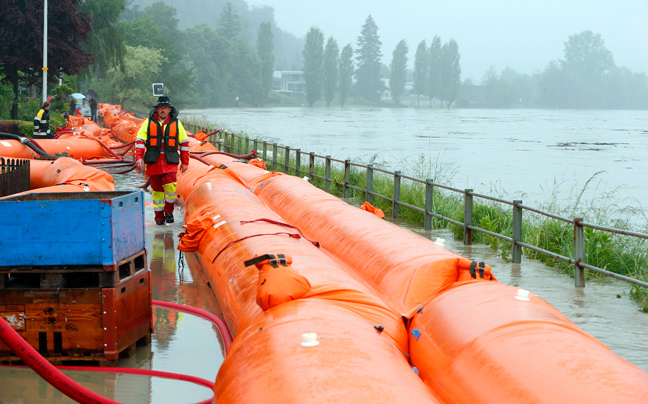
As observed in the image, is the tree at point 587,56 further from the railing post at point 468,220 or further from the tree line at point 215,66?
the railing post at point 468,220

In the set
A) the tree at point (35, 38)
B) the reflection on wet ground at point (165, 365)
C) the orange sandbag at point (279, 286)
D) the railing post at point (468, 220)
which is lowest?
the reflection on wet ground at point (165, 365)

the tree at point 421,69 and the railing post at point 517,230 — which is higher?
the tree at point 421,69

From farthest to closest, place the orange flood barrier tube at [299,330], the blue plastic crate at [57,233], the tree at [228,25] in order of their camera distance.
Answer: the tree at [228,25] < the blue plastic crate at [57,233] < the orange flood barrier tube at [299,330]

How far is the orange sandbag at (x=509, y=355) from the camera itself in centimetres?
272

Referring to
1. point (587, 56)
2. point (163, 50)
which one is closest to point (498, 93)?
point (587, 56)

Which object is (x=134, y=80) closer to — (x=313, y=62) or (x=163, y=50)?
(x=163, y=50)

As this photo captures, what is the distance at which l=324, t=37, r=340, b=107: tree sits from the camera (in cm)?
13975

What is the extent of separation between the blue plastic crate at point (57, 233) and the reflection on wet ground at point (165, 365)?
29.0 inches

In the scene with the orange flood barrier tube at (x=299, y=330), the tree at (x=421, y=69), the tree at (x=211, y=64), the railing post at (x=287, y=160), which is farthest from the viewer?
the tree at (x=421, y=69)

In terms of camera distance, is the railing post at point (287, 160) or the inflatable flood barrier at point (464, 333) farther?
the railing post at point (287, 160)

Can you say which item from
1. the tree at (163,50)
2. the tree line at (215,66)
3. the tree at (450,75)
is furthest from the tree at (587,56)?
the tree at (163,50)

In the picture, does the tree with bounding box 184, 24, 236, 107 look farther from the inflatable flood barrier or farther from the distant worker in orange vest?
the inflatable flood barrier

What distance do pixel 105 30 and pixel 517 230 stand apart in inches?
1510

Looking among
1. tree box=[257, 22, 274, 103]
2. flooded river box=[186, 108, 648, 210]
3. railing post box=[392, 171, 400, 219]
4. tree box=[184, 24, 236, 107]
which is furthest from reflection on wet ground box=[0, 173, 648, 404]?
tree box=[257, 22, 274, 103]
